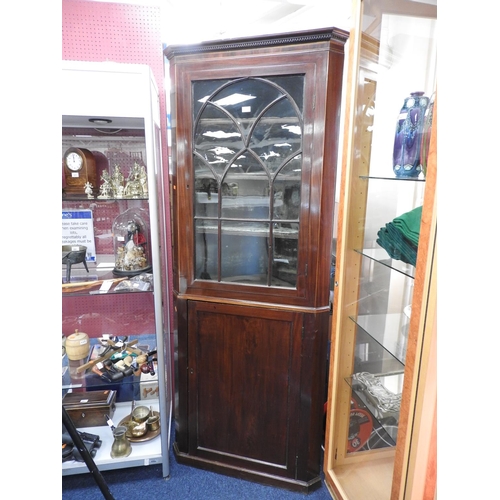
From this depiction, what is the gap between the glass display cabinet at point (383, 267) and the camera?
1.02 metres

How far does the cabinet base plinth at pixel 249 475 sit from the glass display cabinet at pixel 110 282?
0.41 ft

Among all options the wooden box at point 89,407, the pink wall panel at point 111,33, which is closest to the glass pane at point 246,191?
the pink wall panel at point 111,33

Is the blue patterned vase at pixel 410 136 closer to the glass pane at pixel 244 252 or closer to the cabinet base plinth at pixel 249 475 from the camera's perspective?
the glass pane at pixel 244 252

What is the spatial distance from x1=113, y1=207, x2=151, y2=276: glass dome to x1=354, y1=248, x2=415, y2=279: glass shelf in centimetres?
108

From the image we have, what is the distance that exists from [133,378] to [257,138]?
138 cm

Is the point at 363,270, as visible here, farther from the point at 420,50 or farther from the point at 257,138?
the point at 420,50

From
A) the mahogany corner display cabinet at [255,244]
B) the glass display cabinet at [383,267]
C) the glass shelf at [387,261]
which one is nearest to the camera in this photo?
the glass display cabinet at [383,267]

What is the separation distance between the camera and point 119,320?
2.11 m

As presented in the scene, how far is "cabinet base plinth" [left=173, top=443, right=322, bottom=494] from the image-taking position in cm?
169

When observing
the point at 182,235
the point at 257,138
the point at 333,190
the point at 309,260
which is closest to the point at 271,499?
the point at 309,260

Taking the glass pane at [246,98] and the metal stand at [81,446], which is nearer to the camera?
the metal stand at [81,446]

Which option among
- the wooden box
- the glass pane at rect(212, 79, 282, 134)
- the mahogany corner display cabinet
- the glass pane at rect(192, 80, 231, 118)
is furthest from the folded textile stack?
the wooden box

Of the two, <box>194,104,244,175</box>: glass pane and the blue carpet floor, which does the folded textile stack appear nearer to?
<box>194,104,244,175</box>: glass pane
